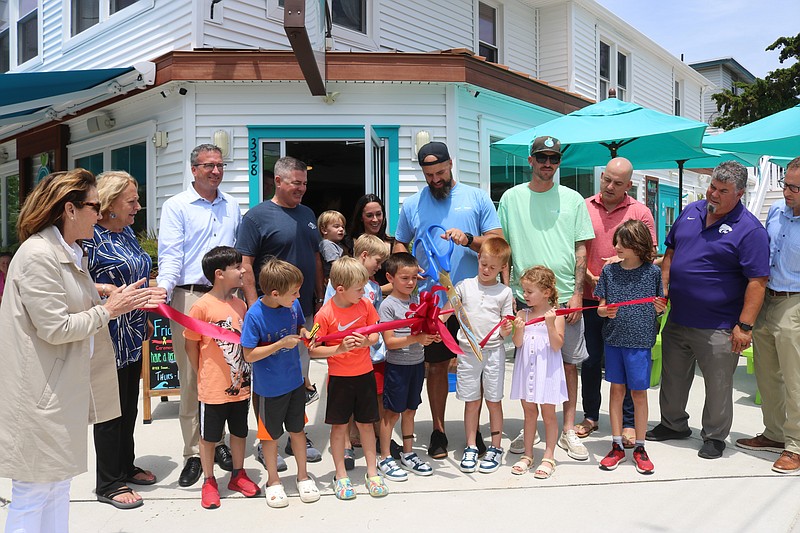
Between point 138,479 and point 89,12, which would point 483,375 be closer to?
point 138,479

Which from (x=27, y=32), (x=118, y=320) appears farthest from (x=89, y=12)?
(x=118, y=320)

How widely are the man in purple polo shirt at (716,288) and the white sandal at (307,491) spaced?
2620 millimetres

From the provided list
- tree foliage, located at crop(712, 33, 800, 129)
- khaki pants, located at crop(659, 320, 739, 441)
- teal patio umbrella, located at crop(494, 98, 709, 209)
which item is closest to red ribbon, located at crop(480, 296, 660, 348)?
khaki pants, located at crop(659, 320, 739, 441)

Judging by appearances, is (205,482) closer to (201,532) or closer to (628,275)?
Answer: (201,532)

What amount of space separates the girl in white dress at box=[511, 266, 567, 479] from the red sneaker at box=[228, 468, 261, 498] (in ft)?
5.24

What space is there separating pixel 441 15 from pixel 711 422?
892 cm

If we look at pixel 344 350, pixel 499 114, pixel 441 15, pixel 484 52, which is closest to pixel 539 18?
pixel 484 52

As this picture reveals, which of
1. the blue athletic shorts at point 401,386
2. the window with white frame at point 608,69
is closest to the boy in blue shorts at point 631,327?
the blue athletic shorts at point 401,386

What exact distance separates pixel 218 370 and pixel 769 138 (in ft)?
17.7

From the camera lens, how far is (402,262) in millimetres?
3635

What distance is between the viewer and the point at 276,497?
128 inches

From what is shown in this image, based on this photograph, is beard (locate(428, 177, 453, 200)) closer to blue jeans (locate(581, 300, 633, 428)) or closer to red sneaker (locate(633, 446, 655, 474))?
blue jeans (locate(581, 300, 633, 428))

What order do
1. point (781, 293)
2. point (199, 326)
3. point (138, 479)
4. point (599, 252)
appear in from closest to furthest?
point (199, 326), point (138, 479), point (781, 293), point (599, 252)

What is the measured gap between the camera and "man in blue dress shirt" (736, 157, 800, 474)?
12.4 ft
